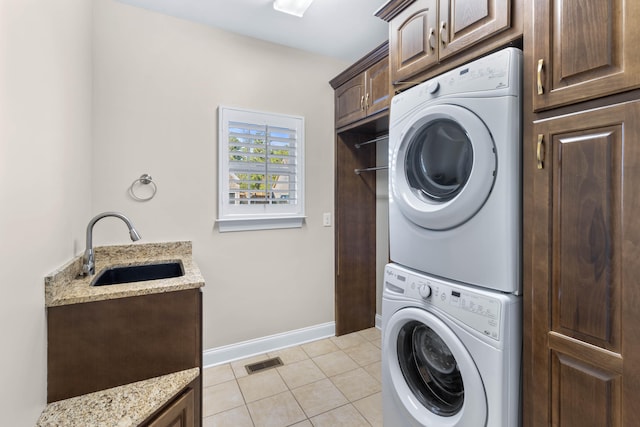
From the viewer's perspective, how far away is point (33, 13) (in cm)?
106

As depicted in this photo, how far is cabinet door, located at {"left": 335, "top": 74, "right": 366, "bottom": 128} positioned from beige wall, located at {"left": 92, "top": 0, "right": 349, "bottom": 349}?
11cm

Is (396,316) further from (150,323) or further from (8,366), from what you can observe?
(8,366)

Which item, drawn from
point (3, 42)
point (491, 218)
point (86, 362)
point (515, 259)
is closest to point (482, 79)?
point (491, 218)

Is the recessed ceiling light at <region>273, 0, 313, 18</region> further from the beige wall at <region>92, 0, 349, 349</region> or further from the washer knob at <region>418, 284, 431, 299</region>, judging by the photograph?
the washer knob at <region>418, 284, 431, 299</region>

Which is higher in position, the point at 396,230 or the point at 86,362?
the point at 396,230

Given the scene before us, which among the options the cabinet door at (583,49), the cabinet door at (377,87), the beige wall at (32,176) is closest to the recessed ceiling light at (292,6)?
the cabinet door at (377,87)

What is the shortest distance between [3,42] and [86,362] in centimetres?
118

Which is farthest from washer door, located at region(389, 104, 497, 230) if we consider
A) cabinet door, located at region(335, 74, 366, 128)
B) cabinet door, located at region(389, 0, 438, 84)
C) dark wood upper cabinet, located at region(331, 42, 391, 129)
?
cabinet door, located at region(335, 74, 366, 128)

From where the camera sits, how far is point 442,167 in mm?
1362

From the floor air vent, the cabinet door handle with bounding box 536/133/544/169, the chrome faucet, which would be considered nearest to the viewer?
the cabinet door handle with bounding box 536/133/544/169

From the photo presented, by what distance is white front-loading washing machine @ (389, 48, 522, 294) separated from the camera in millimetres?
1059

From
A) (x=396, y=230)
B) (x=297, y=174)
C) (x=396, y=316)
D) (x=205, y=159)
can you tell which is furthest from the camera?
(x=297, y=174)

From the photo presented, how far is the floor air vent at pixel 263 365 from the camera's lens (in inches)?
86.7

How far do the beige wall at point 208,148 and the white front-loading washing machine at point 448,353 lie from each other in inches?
49.6
